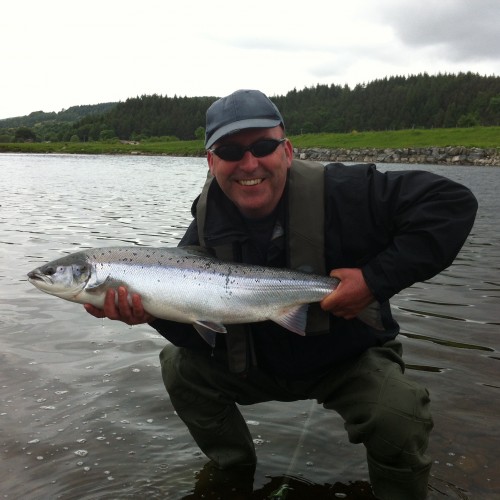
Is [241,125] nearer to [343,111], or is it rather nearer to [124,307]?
[124,307]

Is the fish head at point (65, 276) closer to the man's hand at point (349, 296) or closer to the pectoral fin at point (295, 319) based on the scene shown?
the pectoral fin at point (295, 319)

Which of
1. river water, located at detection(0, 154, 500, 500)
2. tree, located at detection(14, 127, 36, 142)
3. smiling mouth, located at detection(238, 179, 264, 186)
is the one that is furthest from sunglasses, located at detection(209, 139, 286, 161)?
tree, located at detection(14, 127, 36, 142)

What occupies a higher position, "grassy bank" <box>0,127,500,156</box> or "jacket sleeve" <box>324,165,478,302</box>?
"grassy bank" <box>0,127,500,156</box>

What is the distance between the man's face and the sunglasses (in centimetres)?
2

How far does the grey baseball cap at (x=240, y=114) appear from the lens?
377cm

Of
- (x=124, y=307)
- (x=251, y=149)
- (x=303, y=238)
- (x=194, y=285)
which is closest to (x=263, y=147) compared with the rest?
(x=251, y=149)

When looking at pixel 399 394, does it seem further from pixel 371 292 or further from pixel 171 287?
pixel 171 287

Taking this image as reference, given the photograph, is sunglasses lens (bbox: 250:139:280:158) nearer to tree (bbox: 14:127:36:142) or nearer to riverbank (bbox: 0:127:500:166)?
riverbank (bbox: 0:127:500:166)

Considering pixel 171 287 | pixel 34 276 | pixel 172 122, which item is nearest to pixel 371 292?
pixel 171 287

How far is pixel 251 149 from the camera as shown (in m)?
3.78

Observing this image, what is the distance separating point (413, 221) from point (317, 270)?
0.70 m

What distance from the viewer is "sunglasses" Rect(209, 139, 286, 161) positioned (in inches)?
148

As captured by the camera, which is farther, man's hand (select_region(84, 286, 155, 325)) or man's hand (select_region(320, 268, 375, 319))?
man's hand (select_region(84, 286, 155, 325))

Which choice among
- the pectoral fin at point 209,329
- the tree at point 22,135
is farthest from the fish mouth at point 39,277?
the tree at point 22,135
